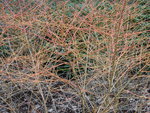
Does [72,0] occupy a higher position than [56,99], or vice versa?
[72,0]

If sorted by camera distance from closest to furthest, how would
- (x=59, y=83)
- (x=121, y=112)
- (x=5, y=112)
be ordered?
(x=121, y=112) < (x=5, y=112) < (x=59, y=83)

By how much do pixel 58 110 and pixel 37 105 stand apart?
15.6 inches

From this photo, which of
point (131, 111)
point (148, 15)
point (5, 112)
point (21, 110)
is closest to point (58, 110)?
point (21, 110)

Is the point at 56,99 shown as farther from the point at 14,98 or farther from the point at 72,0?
the point at 72,0

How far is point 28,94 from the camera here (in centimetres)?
394

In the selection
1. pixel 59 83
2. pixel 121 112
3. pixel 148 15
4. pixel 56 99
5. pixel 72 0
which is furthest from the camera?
pixel 72 0

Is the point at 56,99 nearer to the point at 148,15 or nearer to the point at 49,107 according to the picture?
the point at 49,107

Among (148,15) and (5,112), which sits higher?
(148,15)

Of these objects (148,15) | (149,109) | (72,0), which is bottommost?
(149,109)

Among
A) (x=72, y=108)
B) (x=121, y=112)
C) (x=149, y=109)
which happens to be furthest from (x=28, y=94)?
(x=149, y=109)

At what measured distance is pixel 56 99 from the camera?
149 inches

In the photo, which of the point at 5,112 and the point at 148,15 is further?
the point at 148,15

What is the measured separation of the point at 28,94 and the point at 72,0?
407 cm

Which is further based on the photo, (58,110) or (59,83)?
(59,83)
